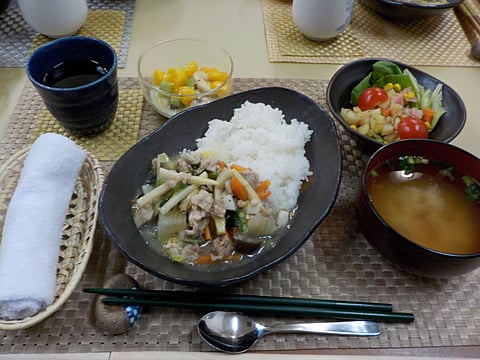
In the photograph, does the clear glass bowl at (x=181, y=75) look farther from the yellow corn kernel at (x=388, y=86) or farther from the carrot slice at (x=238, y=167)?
the yellow corn kernel at (x=388, y=86)

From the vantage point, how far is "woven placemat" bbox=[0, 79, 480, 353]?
1070mm

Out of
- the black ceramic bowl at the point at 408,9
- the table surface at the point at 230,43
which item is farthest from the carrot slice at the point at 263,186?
the black ceramic bowl at the point at 408,9

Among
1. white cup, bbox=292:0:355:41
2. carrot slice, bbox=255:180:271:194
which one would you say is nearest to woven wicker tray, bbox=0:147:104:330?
carrot slice, bbox=255:180:271:194

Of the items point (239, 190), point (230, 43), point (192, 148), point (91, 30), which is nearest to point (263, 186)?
point (239, 190)

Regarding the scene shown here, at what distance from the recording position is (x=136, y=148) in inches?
53.2

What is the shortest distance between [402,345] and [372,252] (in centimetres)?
29

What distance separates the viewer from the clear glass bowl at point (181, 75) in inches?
63.6

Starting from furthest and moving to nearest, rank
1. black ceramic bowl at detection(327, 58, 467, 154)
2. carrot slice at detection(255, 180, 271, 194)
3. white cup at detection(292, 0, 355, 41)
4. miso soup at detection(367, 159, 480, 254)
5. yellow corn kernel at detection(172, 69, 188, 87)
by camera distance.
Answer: white cup at detection(292, 0, 355, 41) < yellow corn kernel at detection(172, 69, 188, 87) < black ceramic bowl at detection(327, 58, 467, 154) < carrot slice at detection(255, 180, 271, 194) < miso soup at detection(367, 159, 480, 254)

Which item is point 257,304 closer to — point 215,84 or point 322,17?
point 215,84

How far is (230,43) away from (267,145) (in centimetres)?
88

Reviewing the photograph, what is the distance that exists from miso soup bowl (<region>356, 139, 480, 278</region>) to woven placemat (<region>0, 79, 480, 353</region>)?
91mm

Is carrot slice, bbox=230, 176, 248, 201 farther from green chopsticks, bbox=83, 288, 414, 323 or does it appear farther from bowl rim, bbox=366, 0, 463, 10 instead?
bowl rim, bbox=366, 0, 463, 10

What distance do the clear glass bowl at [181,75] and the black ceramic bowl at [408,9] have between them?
0.96 meters

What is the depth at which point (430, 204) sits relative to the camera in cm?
126
